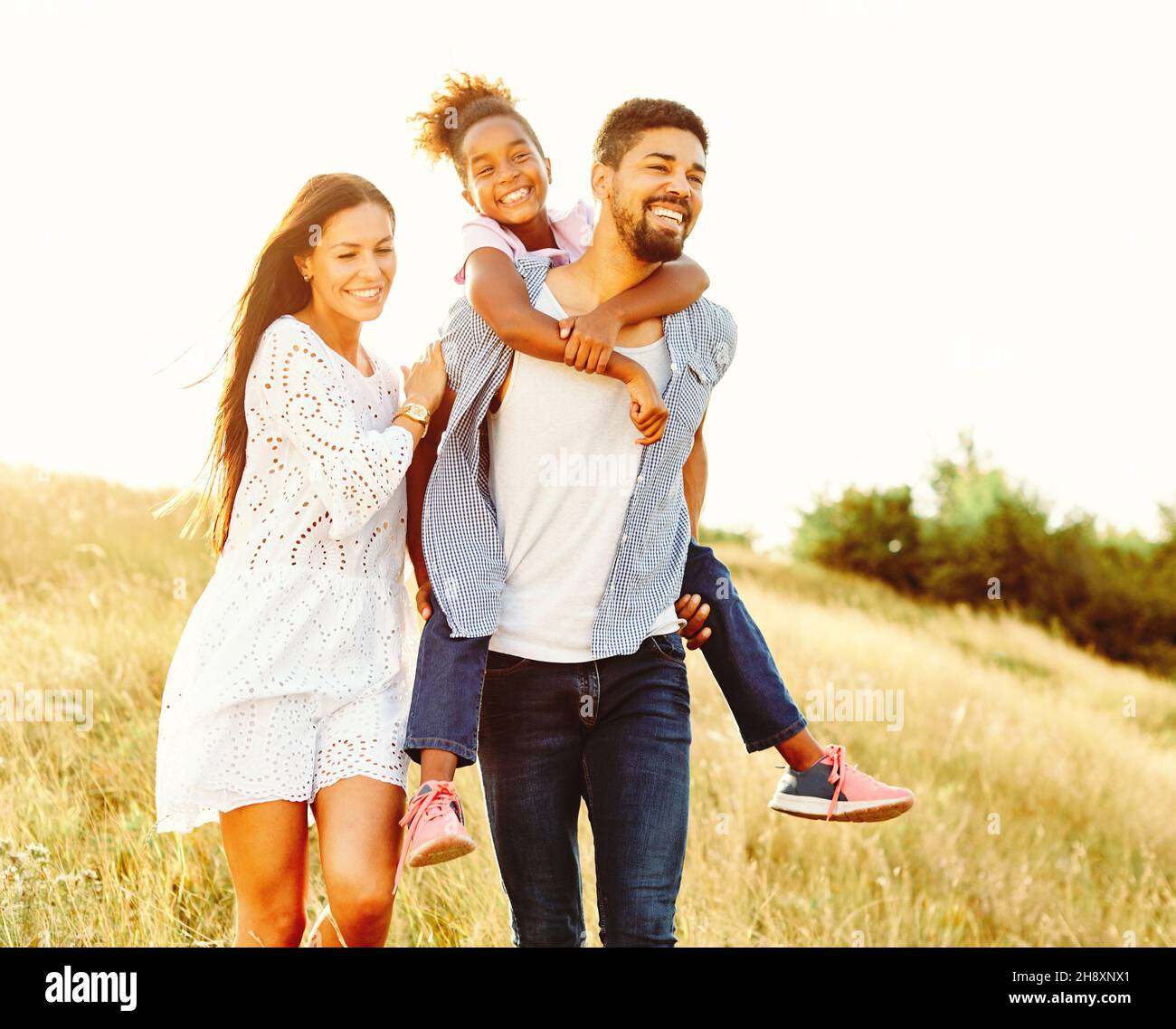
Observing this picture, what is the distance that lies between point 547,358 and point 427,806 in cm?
124

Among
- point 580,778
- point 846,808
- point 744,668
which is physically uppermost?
point 744,668

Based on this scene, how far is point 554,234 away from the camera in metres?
4.41

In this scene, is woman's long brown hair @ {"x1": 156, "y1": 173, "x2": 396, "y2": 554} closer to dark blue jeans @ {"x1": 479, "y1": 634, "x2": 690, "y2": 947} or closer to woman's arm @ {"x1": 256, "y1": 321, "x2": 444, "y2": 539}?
woman's arm @ {"x1": 256, "y1": 321, "x2": 444, "y2": 539}

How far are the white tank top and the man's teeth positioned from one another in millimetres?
421

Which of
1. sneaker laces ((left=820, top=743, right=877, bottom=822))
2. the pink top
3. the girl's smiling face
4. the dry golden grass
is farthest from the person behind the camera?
the dry golden grass

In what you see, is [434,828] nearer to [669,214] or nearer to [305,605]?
[305,605]

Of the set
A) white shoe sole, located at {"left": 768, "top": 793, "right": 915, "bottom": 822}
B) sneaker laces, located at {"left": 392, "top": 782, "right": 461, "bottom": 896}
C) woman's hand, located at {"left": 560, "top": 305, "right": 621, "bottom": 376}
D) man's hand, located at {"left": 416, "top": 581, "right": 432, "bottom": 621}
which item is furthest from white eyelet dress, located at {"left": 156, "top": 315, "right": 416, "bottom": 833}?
white shoe sole, located at {"left": 768, "top": 793, "right": 915, "bottom": 822}

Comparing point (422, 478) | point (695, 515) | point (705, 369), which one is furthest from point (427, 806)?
point (705, 369)

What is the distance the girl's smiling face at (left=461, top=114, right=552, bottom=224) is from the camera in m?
4.21

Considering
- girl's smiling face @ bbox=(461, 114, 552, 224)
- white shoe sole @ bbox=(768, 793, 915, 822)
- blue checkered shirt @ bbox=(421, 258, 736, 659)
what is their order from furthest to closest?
girl's smiling face @ bbox=(461, 114, 552, 224) → white shoe sole @ bbox=(768, 793, 915, 822) → blue checkered shirt @ bbox=(421, 258, 736, 659)

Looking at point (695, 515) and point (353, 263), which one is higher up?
point (353, 263)

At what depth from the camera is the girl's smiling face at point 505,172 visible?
421 cm
